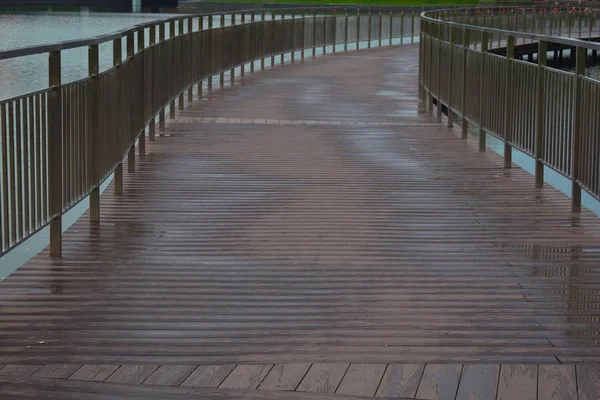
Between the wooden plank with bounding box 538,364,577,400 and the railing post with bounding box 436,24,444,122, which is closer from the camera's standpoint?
the wooden plank with bounding box 538,364,577,400

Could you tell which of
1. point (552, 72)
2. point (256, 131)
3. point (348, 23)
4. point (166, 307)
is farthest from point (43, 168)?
point (348, 23)

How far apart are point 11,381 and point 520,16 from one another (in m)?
30.1

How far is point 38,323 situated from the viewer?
522 centimetres

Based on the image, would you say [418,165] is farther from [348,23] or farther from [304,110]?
[348,23]

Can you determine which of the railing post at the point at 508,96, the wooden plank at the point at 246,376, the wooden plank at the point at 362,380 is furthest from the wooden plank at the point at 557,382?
the railing post at the point at 508,96

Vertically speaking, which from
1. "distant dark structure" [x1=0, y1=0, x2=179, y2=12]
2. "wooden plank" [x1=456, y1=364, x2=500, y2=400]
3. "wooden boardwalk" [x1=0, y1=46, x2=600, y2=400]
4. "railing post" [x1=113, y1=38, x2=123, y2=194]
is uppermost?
"distant dark structure" [x1=0, y1=0, x2=179, y2=12]

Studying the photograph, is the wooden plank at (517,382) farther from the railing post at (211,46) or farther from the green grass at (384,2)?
the green grass at (384,2)

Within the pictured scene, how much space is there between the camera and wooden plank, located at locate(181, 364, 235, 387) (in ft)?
14.4

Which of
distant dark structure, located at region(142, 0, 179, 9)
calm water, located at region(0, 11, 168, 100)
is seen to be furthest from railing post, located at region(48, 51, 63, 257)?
distant dark structure, located at region(142, 0, 179, 9)

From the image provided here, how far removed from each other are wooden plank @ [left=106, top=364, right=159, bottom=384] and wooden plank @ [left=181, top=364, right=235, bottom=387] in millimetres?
159

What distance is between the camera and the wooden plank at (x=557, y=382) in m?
4.30

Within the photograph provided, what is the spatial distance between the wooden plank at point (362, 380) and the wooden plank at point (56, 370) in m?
0.96

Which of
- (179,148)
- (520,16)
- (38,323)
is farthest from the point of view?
(520,16)

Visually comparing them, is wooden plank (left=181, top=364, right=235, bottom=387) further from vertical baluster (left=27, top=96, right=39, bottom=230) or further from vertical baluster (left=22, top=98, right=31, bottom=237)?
vertical baluster (left=27, top=96, right=39, bottom=230)
